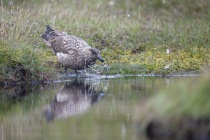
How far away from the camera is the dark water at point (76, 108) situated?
32.2 feet

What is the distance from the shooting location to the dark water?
9828 millimetres

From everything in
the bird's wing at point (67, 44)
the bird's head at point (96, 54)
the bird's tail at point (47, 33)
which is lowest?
the bird's head at point (96, 54)

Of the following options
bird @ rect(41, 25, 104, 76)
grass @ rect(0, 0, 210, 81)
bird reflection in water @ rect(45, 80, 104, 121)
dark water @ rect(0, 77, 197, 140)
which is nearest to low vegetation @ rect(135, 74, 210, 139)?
dark water @ rect(0, 77, 197, 140)

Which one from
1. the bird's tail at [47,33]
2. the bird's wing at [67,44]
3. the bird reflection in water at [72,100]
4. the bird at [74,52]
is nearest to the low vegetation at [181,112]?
the bird reflection in water at [72,100]

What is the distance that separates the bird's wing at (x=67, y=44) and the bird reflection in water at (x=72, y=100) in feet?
3.38

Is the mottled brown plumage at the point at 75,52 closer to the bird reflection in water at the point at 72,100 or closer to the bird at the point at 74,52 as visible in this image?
the bird at the point at 74,52

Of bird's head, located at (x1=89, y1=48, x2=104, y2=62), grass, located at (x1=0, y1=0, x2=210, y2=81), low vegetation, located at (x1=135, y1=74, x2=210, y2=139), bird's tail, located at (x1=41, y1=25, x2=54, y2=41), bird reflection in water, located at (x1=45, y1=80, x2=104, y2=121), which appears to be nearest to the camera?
low vegetation, located at (x1=135, y1=74, x2=210, y2=139)

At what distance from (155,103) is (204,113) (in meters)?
0.76

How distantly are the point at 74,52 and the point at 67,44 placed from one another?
28 centimetres

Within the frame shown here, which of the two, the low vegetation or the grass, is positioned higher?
the grass

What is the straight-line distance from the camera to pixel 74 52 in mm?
15414

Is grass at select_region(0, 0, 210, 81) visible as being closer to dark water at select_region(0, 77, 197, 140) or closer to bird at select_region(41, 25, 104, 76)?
bird at select_region(41, 25, 104, 76)

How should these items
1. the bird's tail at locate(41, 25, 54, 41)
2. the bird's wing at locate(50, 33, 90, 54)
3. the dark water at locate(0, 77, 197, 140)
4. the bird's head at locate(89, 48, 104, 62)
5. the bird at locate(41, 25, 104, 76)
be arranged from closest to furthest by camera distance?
the dark water at locate(0, 77, 197, 140) → the bird's head at locate(89, 48, 104, 62) → the bird at locate(41, 25, 104, 76) → the bird's wing at locate(50, 33, 90, 54) → the bird's tail at locate(41, 25, 54, 41)

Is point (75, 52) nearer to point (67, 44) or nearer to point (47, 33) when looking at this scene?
point (67, 44)
